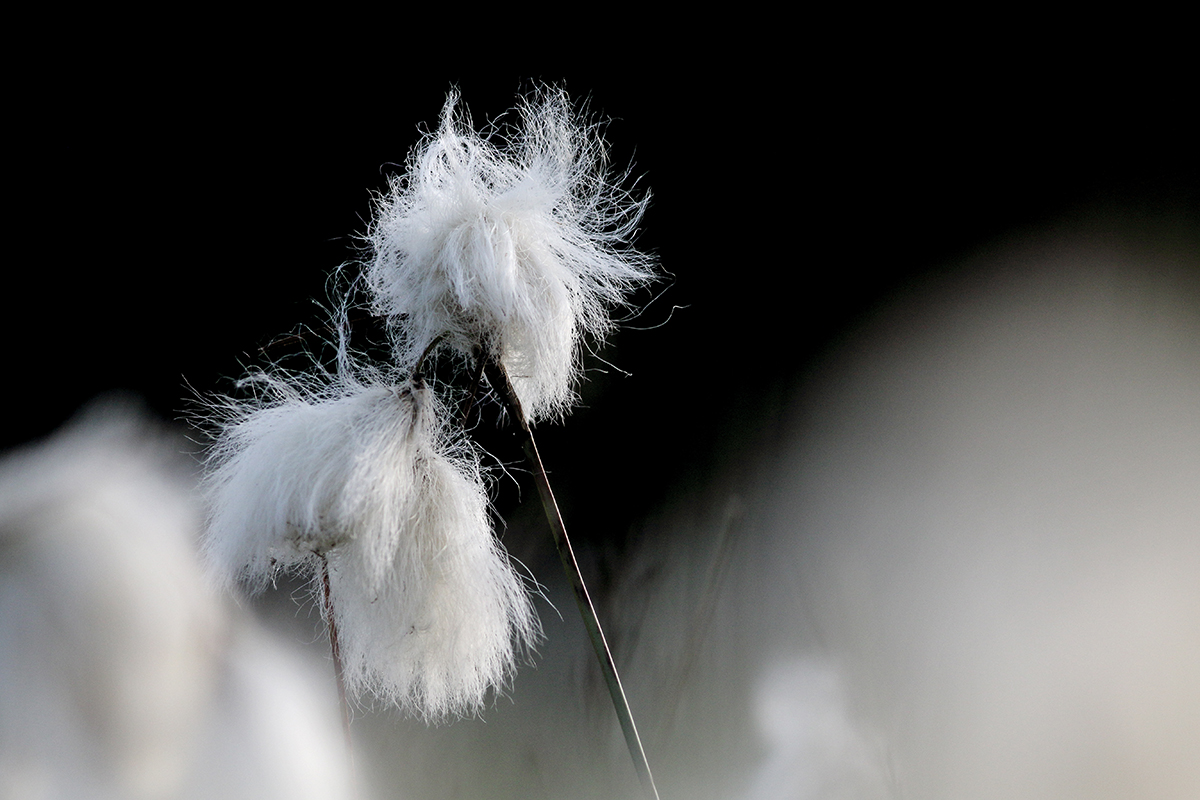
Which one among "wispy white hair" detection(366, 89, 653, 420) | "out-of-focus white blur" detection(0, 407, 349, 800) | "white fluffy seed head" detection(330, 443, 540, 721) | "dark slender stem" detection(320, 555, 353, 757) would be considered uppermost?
"wispy white hair" detection(366, 89, 653, 420)

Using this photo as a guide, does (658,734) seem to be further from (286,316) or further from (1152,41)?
(1152,41)

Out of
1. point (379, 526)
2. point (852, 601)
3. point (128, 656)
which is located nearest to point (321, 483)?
point (379, 526)

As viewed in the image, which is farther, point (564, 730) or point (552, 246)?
point (564, 730)

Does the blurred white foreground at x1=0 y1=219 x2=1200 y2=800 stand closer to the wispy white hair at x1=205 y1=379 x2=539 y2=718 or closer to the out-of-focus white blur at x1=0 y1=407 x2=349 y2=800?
the out-of-focus white blur at x1=0 y1=407 x2=349 y2=800

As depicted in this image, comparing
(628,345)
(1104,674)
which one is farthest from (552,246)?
(1104,674)

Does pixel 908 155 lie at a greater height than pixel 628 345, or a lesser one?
greater

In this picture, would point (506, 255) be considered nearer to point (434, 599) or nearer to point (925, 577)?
point (434, 599)

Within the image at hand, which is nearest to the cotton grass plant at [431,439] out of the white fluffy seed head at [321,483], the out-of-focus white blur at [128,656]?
the white fluffy seed head at [321,483]

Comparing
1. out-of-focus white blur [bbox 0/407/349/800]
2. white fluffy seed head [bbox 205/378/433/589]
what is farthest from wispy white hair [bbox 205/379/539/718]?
out-of-focus white blur [bbox 0/407/349/800]
